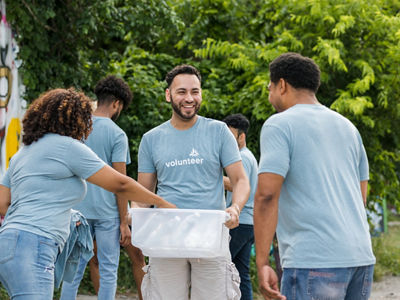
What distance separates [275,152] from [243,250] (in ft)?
11.8

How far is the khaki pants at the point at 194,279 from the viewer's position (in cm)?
436

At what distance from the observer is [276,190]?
3174mm

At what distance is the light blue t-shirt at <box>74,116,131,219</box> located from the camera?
5535 millimetres

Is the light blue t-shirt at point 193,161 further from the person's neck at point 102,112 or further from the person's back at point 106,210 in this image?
the person's neck at point 102,112

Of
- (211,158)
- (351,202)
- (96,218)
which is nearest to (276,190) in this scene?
(351,202)

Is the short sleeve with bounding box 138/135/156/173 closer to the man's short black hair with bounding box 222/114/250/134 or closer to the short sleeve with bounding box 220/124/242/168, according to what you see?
the short sleeve with bounding box 220/124/242/168

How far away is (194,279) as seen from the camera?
4.40 m

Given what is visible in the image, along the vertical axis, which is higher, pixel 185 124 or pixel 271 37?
pixel 271 37

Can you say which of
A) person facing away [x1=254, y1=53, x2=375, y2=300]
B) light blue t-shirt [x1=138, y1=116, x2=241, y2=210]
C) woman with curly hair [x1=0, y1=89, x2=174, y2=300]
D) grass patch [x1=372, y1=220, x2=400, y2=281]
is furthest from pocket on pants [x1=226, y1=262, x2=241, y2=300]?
grass patch [x1=372, y1=220, x2=400, y2=281]

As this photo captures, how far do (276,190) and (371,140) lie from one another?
6.36 meters

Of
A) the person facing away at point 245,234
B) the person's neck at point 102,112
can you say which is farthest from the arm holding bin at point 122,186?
the person facing away at point 245,234

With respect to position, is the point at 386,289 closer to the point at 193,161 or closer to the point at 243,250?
the point at 243,250

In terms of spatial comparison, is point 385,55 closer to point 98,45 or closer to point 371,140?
point 371,140

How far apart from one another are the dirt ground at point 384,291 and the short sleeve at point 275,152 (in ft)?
16.5
